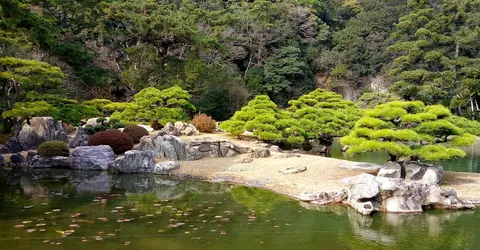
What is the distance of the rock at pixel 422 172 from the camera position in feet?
30.8

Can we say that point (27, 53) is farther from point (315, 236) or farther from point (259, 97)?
point (315, 236)

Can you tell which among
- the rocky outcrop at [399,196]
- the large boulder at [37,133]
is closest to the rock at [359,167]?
the rocky outcrop at [399,196]

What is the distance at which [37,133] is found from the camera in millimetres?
13867

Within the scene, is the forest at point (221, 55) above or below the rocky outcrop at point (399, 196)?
above

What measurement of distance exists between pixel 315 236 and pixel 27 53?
16576 mm

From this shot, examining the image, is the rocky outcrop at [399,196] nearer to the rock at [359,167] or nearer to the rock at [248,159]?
the rock at [359,167]

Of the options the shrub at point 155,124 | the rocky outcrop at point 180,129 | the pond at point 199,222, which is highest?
the shrub at point 155,124

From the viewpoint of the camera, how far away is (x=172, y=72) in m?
22.1

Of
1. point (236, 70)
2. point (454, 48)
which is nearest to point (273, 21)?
point (236, 70)

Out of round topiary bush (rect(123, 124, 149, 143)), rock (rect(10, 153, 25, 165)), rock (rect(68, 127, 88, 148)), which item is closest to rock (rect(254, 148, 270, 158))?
round topiary bush (rect(123, 124, 149, 143))

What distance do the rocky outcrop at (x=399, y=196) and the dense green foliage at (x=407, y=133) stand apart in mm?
1264

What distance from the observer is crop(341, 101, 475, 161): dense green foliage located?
922 cm

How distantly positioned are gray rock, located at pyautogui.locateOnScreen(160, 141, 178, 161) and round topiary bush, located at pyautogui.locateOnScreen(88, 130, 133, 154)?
48.1 inches

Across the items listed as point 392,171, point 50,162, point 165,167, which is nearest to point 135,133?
point 50,162
